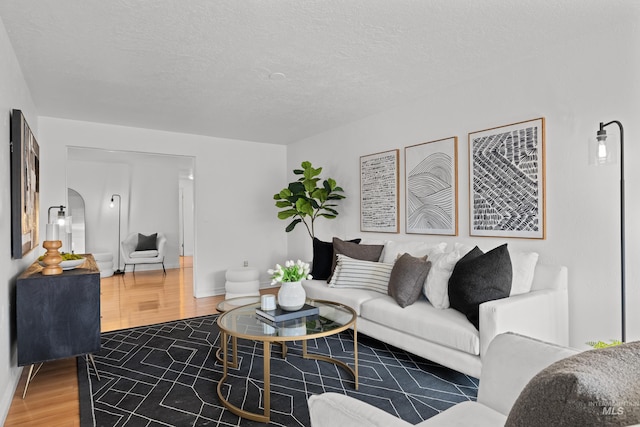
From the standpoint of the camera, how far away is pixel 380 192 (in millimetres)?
4566

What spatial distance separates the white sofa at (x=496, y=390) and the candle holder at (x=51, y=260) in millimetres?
2458

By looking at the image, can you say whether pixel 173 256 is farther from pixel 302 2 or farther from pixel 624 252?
pixel 624 252

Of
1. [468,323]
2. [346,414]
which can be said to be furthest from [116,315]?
[346,414]

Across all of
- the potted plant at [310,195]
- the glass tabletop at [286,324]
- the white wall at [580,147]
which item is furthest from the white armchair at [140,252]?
the white wall at [580,147]

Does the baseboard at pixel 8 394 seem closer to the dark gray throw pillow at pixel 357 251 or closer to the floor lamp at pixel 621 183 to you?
the dark gray throw pillow at pixel 357 251

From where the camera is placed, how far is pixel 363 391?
2537 millimetres

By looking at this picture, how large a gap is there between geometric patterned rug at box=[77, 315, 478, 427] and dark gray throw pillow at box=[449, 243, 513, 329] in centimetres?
54

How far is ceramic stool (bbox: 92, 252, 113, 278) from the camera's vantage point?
7.54 metres

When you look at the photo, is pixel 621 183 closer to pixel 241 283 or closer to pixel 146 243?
pixel 241 283

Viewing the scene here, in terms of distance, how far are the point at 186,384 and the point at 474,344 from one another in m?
2.00

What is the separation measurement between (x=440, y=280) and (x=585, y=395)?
97.1 inches

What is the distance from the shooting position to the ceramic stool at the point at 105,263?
7.54 m

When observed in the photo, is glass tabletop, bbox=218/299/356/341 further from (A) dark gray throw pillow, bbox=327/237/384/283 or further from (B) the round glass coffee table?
(A) dark gray throw pillow, bbox=327/237/384/283

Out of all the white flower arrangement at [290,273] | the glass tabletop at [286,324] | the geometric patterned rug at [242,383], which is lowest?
the geometric patterned rug at [242,383]
